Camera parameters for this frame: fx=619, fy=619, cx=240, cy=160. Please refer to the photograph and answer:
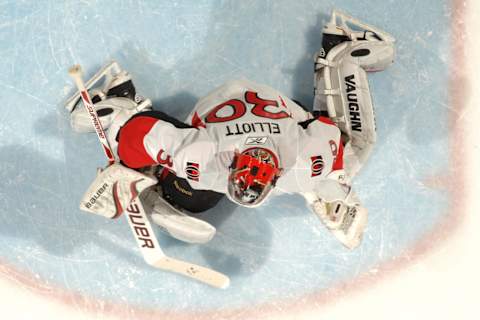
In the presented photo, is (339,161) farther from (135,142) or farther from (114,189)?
(114,189)

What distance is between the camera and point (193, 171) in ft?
7.69

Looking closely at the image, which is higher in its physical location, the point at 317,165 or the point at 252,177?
the point at 252,177

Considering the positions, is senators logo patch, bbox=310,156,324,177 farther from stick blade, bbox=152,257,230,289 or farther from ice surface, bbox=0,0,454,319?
stick blade, bbox=152,257,230,289

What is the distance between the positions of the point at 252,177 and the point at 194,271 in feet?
2.73

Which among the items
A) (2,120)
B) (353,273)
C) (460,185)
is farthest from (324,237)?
(2,120)

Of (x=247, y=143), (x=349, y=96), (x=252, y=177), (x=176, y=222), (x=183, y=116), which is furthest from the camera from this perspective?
(x=183, y=116)

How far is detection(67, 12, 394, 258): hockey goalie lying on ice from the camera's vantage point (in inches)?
90.5

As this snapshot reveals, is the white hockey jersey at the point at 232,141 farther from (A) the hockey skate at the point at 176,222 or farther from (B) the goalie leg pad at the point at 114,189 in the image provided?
(A) the hockey skate at the point at 176,222

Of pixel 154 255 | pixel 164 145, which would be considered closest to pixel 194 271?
pixel 154 255

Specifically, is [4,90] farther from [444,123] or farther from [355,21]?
[444,123]

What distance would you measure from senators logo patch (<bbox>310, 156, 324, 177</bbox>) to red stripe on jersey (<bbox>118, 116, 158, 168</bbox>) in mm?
626

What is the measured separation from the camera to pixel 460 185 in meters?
3.01

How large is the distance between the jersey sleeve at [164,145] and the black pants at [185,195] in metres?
0.29

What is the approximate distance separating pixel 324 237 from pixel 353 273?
226 mm
